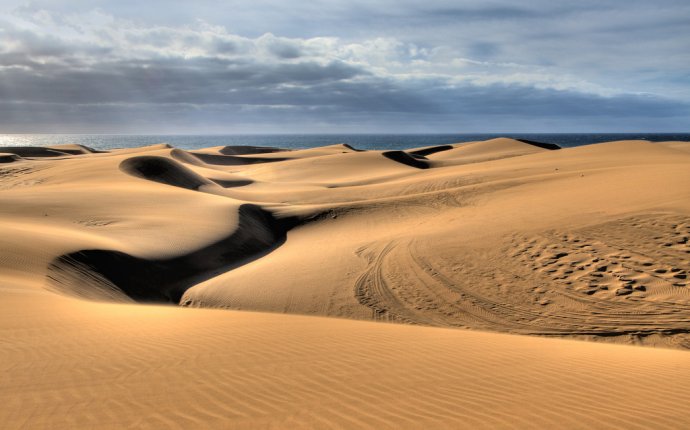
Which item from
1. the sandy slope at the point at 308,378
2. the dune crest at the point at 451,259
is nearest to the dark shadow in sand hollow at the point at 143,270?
the dune crest at the point at 451,259

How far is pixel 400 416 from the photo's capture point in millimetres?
4141

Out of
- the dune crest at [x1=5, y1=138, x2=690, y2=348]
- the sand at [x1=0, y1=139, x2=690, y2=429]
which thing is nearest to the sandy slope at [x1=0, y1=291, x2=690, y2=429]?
the sand at [x1=0, y1=139, x2=690, y2=429]

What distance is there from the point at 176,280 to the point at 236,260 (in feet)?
8.91

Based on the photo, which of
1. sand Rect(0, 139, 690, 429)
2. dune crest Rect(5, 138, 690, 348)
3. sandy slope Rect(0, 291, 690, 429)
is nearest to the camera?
sandy slope Rect(0, 291, 690, 429)

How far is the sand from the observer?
4.38 metres

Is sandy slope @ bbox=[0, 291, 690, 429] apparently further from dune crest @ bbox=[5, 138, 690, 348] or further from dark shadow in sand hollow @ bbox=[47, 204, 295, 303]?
dark shadow in sand hollow @ bbox=[47, 204, 295, 303]

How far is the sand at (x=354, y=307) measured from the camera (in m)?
4.38

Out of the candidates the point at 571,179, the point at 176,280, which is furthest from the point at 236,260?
the point at 571,179

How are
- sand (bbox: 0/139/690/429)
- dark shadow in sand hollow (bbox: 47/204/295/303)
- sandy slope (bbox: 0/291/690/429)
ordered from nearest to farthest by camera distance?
sandy slope (bbox: 0/291/690/429) → sand (bbox: 0/139/690/429) → dark shadow in sand hollow (bbox: 47/204/295/303)

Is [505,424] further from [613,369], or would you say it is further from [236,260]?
[236,260]

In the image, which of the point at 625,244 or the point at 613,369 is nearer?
the point at 613,369

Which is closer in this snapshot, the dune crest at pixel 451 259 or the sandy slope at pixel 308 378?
the sandy slope at pixel 308 378

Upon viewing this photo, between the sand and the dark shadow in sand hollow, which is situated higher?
the sand

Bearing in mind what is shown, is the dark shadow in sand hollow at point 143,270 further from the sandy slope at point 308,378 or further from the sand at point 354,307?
the sandy slope at point 308,378
